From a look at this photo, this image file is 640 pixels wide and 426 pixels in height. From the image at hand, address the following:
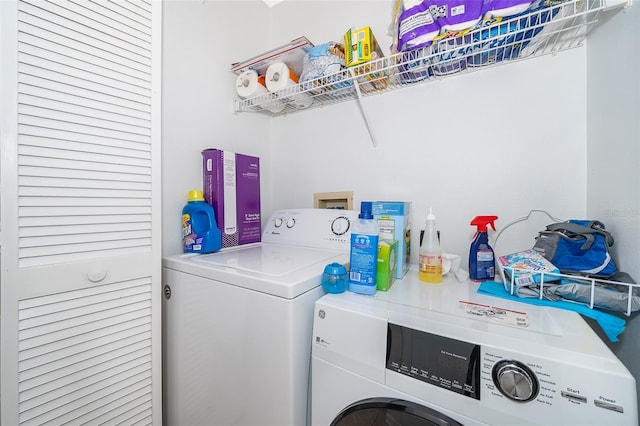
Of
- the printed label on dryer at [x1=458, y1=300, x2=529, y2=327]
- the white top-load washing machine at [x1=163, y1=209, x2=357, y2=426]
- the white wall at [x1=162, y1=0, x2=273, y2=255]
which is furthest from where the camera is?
the white wall at [x1=162, y1=0, x2=273, y2=255]

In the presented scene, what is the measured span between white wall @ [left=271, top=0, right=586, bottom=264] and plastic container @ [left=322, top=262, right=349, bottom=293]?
0.66 meters

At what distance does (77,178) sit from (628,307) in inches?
66.1

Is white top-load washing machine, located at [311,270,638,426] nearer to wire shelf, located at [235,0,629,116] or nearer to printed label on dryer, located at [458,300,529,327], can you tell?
printed label on dryer, located at [458,300,529,327]

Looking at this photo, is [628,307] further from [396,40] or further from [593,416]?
[396,40]

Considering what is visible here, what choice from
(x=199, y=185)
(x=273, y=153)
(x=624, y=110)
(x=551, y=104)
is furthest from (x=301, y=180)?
(x=624, y=110)

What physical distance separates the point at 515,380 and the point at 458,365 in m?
0.11

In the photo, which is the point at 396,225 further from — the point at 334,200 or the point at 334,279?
the point at 334,200

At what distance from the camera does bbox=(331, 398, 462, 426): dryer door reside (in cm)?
62

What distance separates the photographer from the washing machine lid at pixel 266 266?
32.7 inches

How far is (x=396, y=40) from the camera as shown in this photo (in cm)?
119

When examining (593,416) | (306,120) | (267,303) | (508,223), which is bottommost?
(593,416)

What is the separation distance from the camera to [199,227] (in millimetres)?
1340

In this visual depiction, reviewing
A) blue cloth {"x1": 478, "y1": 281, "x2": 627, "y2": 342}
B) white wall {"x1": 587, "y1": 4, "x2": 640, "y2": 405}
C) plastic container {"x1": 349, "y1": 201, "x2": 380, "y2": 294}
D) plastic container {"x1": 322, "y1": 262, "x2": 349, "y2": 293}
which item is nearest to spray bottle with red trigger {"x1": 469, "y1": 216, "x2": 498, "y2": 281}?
blue cloth {"x1": 478, "y1": 281, "x2": 627, "y2": 342}

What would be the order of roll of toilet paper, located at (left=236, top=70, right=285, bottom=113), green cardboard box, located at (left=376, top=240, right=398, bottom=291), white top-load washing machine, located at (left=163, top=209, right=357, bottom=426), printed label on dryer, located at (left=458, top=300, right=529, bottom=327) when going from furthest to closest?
roll of toilet paper, located at (left=236, top=70, right=285, bottom=113) → green cardboard box, located at (left=376, top=240, right=398, bottom=291) → white top-load washing machine, located at (left=163, top=209, right=357, bottom=426) → printed label on dryer, located at (left=458, top=300, right=529, bottom=327)
